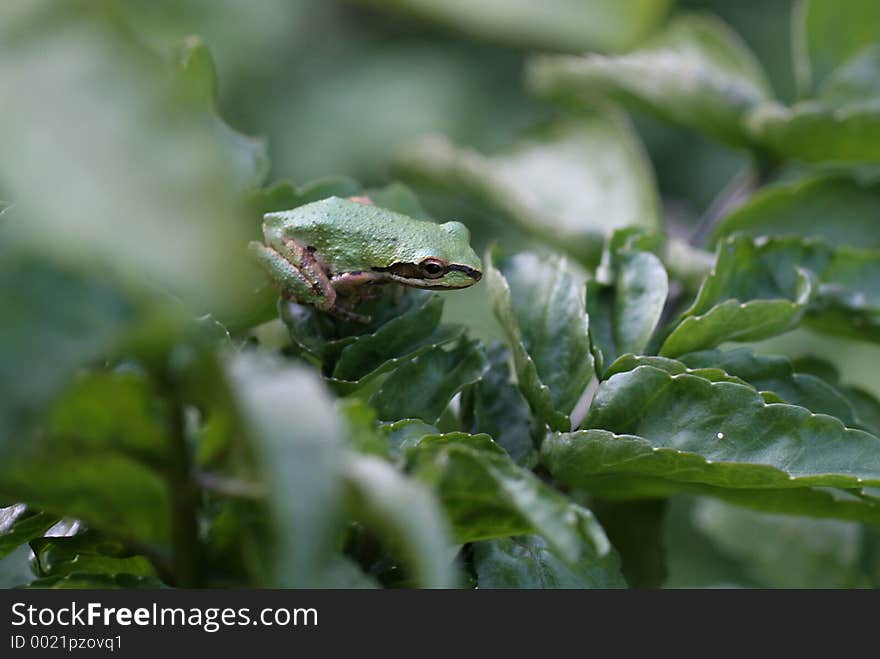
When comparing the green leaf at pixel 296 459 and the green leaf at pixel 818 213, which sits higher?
the green leaf at pixel 296 459

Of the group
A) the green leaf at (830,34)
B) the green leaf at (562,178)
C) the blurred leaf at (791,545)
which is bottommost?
the blurred leaf at (791,545)

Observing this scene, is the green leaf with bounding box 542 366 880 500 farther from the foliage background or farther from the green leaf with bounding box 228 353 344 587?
the green leaf with bounding box 228 353 344 587

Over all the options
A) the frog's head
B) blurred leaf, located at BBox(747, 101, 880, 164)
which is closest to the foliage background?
the frog's head

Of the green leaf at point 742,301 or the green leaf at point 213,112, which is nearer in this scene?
the green leaf at point 742,301

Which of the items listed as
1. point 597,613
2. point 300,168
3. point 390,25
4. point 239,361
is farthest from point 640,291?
point 390,25

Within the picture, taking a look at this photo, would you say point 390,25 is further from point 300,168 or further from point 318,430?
point 318,430

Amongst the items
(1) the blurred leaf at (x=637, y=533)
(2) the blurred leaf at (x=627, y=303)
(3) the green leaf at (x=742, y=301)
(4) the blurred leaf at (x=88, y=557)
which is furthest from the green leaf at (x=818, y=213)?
(4) the blurred leaf at (x=88, y=557)

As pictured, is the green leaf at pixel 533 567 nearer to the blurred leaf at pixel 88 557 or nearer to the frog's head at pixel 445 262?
the blurred leaf at pixel 88 557
